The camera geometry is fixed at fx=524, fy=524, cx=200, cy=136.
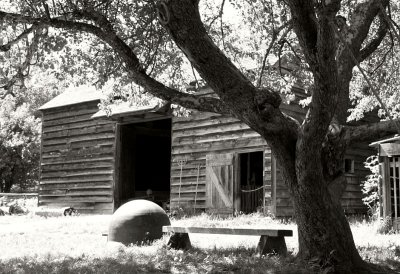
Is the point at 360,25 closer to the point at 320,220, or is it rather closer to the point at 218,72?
the point at 218,72

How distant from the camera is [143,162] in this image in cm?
2392

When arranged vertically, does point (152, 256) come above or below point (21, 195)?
below

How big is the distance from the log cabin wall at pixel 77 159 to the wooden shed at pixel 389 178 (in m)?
11.4

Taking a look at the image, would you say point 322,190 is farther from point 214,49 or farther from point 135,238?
point 135,238

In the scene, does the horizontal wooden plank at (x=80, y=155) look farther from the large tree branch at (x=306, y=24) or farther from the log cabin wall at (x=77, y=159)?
the large tree branch at (x=306, y=24)

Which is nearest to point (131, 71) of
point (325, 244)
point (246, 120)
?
point (246, 120)

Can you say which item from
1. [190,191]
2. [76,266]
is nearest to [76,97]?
[190,191]

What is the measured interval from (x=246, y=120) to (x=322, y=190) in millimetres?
1293

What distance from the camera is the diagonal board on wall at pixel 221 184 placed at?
16391 millimetres

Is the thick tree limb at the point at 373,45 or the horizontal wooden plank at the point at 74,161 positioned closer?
the thick tree limb at the point at 373,45

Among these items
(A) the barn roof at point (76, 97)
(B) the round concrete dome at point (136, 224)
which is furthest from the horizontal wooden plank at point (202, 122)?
(B) the round concrete dome at point (136, 224)

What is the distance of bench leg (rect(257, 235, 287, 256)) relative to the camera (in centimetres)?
767

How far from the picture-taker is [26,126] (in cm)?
4019

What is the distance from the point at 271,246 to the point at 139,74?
10.3 feet
